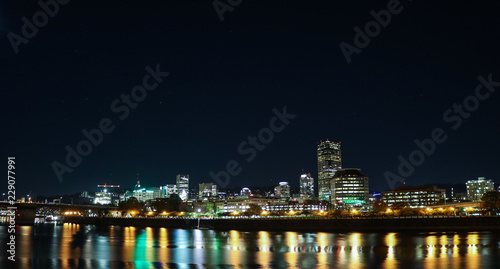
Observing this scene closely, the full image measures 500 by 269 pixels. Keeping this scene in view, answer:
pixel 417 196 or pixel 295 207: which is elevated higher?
pixel 417 196

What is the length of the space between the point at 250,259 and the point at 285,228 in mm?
46435

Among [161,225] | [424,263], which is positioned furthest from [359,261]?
[161,225]

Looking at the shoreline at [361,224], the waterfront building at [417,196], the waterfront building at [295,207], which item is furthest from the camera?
the waterfront building at [417,196]

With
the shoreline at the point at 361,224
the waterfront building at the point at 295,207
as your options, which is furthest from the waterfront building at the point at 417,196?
the shoreline at the point at 361,224

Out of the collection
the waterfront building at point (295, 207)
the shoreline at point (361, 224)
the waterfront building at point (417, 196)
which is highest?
the shoreline at point (361, 224)

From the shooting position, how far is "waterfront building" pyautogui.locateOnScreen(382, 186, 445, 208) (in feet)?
599

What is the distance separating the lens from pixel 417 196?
7328 inches

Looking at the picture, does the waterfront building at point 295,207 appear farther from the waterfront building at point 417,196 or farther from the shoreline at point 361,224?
the shoreline at point 361,224

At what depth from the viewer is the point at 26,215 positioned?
104125 millimetres

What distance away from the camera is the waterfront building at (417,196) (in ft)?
599

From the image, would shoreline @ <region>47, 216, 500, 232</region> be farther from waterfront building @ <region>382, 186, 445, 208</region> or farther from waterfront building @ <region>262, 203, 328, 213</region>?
waterfront building @ <region>382, 186, 445, 208</region>

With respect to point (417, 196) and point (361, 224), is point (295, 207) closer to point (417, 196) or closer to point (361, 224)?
point (417, 196)

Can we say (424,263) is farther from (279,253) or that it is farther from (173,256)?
(173,256)

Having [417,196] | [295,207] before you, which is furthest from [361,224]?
[417,196]
